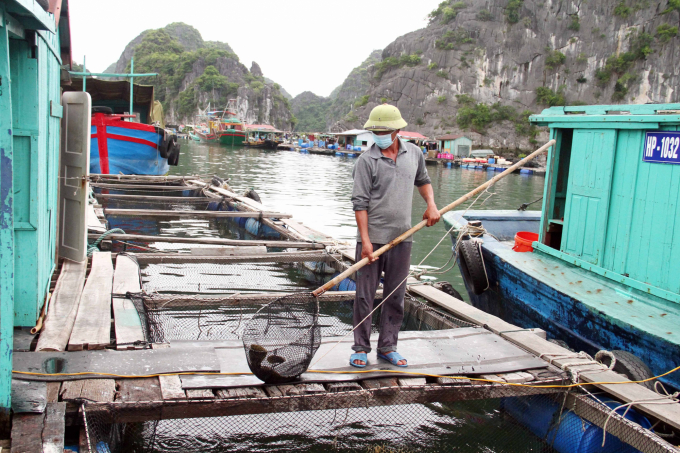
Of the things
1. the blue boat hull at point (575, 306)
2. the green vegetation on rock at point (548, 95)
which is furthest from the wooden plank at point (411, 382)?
the green vegetation on rock at point (548, 95)

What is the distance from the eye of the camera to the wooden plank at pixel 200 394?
3.70 meters

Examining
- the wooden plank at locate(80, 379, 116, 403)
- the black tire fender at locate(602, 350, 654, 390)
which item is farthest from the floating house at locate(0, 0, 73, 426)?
the black tire fender at locate(602, 350, 654, 390)

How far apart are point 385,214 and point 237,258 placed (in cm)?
419

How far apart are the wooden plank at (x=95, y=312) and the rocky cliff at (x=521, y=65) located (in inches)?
2737

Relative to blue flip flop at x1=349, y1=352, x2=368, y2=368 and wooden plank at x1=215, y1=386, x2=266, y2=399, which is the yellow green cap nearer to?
blue flip flop at x1=349, y1=352, x2=368, y2=368

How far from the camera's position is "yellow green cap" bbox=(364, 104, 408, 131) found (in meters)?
4.08

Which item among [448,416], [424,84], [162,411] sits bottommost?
[448,416]

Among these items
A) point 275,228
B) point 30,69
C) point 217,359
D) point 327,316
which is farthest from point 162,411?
point 275,228

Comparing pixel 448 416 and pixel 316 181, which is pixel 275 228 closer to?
pixel 448 416

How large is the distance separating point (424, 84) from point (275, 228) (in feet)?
245

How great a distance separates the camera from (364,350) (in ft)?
14.3

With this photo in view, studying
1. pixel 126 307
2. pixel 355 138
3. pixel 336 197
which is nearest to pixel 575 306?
pixel 126 307

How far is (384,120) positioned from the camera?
4.12 metres

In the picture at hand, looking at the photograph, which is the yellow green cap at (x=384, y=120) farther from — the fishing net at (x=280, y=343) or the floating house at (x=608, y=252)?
the floating house at (x=608, y=252)
